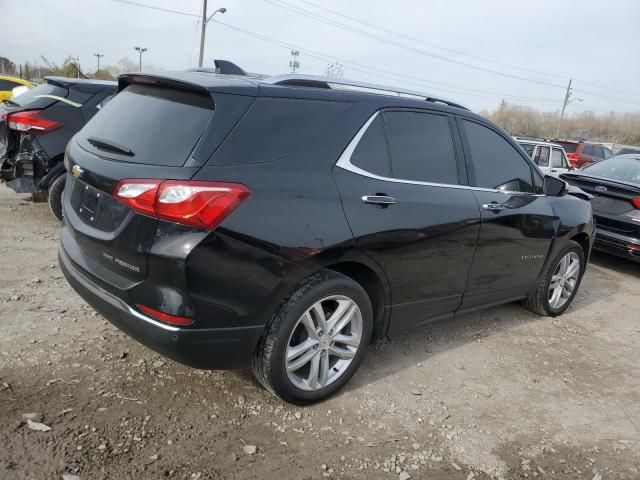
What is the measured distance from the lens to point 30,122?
5.55 meters

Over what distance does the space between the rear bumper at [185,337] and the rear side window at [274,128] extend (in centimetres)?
81

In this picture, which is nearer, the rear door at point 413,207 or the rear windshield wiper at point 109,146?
the rear windshield wiper at point 109,146

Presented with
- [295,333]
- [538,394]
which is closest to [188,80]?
[295,333]

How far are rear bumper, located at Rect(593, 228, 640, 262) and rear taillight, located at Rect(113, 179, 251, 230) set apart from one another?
5.68 meters

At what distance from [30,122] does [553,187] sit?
5.28 m

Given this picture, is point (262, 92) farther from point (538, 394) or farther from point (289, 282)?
point (538, 394)

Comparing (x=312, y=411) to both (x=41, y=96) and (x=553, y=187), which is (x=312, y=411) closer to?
(x=553, y=187)

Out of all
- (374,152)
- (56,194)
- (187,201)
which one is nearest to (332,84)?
(374,152)

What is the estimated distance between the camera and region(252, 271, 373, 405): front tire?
269 cm

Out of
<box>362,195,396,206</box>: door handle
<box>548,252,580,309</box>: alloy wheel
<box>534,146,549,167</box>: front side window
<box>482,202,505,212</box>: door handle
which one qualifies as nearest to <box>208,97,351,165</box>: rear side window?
<box>362,195,396,206</box>: door handle

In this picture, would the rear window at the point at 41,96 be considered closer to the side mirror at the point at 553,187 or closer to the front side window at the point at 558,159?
the side mirror at the point at 553,187

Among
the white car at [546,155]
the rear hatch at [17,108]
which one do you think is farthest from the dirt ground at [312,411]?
the white car at [546,155]

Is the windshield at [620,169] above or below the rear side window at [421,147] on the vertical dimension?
below

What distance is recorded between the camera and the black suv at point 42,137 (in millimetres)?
5566
